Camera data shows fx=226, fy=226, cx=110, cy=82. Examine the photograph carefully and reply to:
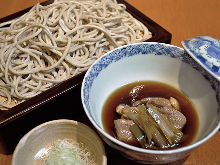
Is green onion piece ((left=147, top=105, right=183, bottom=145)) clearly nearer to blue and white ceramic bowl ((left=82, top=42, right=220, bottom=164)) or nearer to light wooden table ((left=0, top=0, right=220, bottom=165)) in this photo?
blue and white ceramic bowl ((left=82, top=42, right=220, bottom=164))

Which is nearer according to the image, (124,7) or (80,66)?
(80,66)

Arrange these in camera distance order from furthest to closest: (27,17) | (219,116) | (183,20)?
(183,20) < (27,17) < (219,116)

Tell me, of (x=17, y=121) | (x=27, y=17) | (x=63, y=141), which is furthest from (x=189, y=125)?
(x=27, y=17)

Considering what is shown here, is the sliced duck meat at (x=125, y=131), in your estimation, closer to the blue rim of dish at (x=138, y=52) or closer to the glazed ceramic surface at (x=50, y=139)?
the glazed ceramic surface at (x=50, y=139)

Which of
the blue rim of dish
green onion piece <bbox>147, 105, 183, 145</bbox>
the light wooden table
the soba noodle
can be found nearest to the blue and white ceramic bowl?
the blue rim of dish

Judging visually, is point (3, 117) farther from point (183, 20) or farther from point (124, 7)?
point (183, 20)

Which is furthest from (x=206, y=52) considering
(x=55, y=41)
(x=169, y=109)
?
(x=55, y=41)

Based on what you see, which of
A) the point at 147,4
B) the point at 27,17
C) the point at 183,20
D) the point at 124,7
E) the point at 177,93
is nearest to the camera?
the point at 177,93
